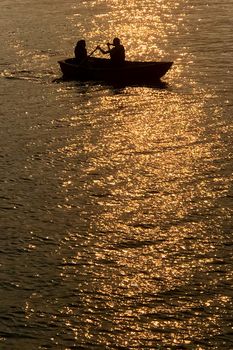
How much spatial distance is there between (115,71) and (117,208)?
1487 cm

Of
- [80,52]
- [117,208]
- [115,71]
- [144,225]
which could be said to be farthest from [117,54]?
[144,225]

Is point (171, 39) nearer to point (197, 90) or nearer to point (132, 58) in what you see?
point (132, 58)

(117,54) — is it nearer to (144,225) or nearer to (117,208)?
(117,208)

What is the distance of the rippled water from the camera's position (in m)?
16.7

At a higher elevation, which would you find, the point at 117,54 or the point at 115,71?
the point at 117,54

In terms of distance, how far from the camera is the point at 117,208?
72.5 ft

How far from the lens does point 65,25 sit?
168 feet

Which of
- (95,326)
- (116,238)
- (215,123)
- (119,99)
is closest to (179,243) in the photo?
(116,238)

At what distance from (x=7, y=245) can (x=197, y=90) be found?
1604 centimetres

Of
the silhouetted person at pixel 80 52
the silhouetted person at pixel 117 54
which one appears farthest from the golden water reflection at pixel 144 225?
the silhouetted person at pixel 80 52

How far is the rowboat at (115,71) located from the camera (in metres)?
35.6

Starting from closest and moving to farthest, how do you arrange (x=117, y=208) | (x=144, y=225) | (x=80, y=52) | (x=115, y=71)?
(x=144, y=225)
(x=117, y=208)
(x=115, y=71)
(x=80, y=52)

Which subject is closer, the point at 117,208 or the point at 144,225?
the point at 144,225

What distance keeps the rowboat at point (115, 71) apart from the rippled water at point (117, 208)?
0.65 metres
